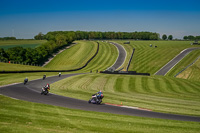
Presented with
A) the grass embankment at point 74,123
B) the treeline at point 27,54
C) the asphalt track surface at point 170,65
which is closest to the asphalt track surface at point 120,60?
the asphalt track surface at point 170,65

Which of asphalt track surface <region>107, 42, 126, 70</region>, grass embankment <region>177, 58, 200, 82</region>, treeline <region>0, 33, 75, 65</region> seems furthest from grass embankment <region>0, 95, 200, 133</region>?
treeline <region>0, 33, 75, 65</region>

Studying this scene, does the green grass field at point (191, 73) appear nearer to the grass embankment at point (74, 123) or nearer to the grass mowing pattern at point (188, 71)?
the grass mowing pattern at point (188, 71)

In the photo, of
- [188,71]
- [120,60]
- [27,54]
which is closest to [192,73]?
[188,71]

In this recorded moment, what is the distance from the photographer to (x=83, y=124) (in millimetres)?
15375

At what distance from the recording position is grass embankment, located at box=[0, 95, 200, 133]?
542 inches

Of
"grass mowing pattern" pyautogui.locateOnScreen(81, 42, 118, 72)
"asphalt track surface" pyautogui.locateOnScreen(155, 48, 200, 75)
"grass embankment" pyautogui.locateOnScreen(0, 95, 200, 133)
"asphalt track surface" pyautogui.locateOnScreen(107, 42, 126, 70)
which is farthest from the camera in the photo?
"grass mowing pattern" pyautogui.locateOnScreen(81, 42, 118, 72)

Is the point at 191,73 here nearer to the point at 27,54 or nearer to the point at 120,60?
the point at 120,60

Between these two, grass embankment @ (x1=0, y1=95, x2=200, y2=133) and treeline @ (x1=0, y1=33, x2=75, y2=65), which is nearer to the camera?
grass embankment @ (x1=0, y1=95, x2=200, y2=133)

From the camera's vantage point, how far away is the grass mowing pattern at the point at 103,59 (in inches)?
4125

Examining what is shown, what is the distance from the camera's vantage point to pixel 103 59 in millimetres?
120750

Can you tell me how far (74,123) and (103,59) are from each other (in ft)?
347

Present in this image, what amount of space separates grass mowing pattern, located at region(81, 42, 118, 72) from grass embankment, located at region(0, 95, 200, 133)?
81228 mm

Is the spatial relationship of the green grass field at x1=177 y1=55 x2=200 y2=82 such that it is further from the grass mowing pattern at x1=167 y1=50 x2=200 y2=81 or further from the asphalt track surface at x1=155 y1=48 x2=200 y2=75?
the asphalt track surface at x1=155 y1=48 x2=200 y2=75

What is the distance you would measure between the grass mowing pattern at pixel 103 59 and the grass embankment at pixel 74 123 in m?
81.2
